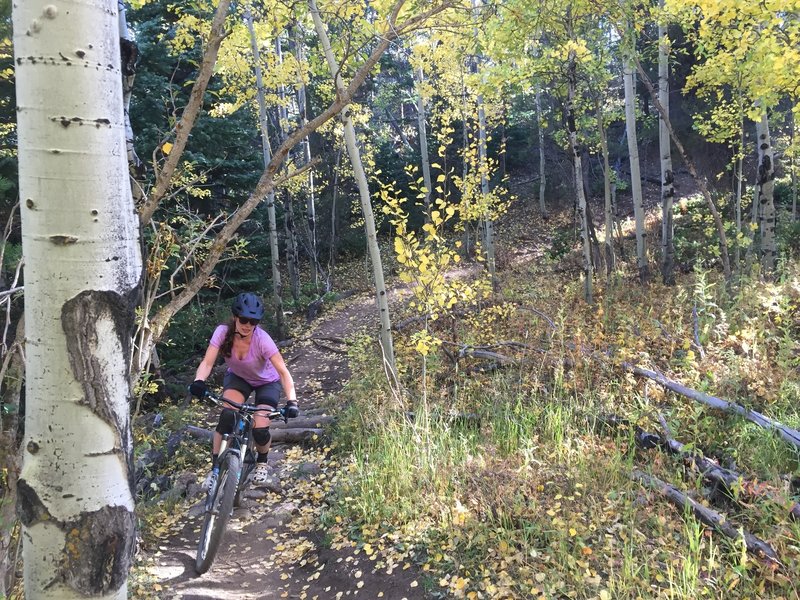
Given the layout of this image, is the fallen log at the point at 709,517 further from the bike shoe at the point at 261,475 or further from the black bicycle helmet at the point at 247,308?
the bike shoe at the point at 261,475

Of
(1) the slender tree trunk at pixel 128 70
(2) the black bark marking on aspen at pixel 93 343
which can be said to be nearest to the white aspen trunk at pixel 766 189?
(1) the slender tree trunk at pixel 128 70

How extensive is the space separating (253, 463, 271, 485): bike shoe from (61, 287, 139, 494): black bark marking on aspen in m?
4.03

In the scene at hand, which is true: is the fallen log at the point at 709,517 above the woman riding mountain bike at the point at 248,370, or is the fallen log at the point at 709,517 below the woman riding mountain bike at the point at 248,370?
below

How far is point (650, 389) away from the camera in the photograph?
461cm

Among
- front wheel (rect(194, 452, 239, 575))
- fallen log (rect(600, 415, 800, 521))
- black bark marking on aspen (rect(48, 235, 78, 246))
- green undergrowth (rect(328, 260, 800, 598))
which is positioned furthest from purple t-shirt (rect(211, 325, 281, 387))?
fallen log (rect(600, 415, 800, 521))

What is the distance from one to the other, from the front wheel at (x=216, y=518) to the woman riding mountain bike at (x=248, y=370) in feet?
0.37

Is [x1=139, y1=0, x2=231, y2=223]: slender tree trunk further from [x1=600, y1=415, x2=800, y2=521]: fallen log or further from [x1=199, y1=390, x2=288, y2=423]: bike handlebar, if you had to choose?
[x1=600, y1=415, x2=800, y2=521]: fallen log

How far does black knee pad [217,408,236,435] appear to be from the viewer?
415cm

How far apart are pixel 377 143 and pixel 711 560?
905 inches

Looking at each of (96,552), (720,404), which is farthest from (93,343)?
(720,404)

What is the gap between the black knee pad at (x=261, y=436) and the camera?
4281 mm

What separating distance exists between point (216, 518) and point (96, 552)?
2.76m

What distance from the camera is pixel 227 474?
155 inches

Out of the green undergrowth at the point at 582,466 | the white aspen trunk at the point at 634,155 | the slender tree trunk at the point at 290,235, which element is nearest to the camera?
the green undergrowth at the point at 582,466
